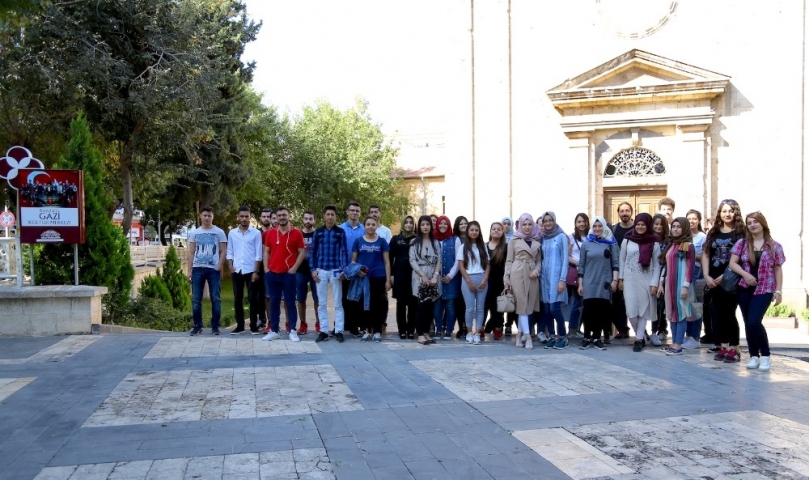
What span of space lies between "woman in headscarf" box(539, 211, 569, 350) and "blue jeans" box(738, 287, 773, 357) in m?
2.24

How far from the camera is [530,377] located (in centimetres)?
691

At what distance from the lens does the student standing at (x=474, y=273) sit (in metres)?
9.52

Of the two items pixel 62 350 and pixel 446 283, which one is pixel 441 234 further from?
pixel 62 350

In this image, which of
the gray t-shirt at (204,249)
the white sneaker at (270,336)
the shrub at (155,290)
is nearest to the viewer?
the white sneaker at (270,336)

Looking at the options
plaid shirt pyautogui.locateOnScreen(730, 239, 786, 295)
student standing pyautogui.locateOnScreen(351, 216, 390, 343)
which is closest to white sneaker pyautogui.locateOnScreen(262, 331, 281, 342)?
student standing pyautogui.locateOnScreen(351, 216, 390, 343)

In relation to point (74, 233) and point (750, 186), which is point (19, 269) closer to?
point (74, 233)

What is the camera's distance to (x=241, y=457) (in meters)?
4.42

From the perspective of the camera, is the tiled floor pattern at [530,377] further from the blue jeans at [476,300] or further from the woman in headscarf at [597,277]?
the blue jeans at [476,300]

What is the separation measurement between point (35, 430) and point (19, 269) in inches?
227

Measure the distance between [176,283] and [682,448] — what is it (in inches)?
677

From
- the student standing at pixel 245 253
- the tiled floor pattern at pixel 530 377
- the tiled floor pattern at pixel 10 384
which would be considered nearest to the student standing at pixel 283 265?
the student standing at pixel 245 253

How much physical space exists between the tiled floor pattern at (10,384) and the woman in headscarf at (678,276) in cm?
741

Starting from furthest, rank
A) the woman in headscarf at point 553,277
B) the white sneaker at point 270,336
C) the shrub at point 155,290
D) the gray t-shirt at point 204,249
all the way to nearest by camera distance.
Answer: the shrub at point 155,290, the gray t-shirt at point 204,249, the white sneaker at point 270,336, the woman in headscarf at point 553,277

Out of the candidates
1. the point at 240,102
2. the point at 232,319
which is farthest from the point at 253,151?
the point at 232,319
